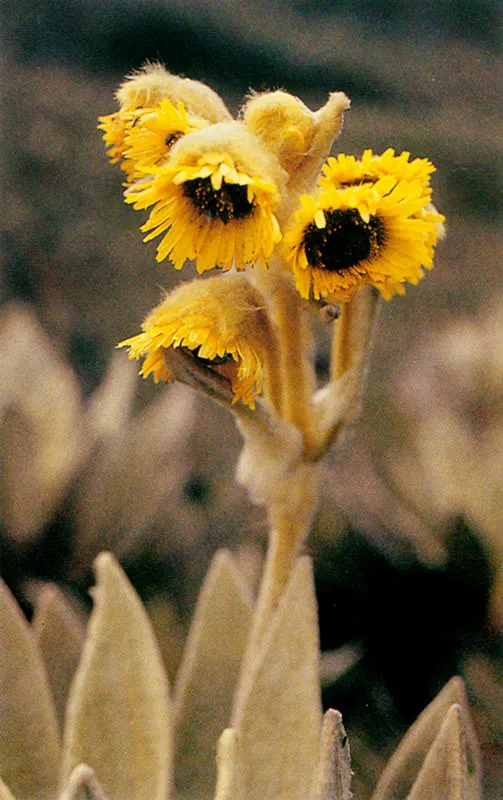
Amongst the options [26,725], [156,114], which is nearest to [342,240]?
[156,114]

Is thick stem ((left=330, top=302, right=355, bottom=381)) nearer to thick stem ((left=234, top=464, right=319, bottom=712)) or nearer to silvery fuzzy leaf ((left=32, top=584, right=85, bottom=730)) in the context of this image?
thick stem ((left=234, top=464, right=319, bottom=712))

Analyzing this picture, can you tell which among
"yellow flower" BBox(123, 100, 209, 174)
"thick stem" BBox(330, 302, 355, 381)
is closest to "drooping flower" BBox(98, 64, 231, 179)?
"yellow flower" BBox(123, 100, 209, 174)

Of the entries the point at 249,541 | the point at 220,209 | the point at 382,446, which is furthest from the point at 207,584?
the point at 220,209

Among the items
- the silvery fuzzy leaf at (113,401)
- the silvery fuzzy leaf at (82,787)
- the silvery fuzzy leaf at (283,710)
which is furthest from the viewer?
the silvery fuzzy leaf at (113,401)

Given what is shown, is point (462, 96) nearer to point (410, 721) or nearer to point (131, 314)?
point (131, 314)

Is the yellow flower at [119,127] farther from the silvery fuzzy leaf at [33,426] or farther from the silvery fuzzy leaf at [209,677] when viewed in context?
the silvery fuzzy leaf at [209,677]

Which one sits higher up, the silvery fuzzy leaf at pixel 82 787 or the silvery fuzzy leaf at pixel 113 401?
the silvery fuzzy leaf at pixel 113 401

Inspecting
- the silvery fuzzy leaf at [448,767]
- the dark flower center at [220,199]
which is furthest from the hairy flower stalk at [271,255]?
the silvery fuzzy leaf at [448,767]

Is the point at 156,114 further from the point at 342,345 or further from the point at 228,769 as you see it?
the point at 228,769
